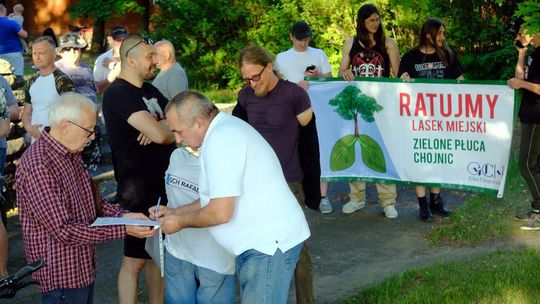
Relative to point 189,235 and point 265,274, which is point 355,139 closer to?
point 189,235

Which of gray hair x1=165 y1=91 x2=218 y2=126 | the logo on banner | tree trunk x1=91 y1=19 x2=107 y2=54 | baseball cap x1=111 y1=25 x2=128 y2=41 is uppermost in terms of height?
gray hair x1=165 y1=91 x2=218 y2=126

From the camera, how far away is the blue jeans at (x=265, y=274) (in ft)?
15.5

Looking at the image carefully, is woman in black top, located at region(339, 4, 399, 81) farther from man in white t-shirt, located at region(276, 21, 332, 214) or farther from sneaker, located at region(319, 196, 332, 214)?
sneaker, located at region(319, 196, 332, 214)

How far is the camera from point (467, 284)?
687cm


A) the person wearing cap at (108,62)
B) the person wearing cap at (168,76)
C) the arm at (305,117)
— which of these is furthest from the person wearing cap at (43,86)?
the arm at (305,117)

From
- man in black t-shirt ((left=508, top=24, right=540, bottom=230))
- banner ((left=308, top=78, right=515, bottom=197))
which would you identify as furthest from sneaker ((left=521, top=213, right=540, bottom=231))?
banner ((left=308, top=78, right=515, bottom=197))

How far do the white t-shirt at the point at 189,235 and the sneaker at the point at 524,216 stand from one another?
436 cm

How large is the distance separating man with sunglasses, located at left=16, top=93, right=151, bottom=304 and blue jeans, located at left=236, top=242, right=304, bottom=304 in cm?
68

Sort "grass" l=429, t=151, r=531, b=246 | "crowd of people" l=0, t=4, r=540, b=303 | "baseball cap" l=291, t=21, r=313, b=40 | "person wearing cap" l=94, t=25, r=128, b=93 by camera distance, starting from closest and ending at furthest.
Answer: "crowd of people" l=0, t=4, r=540, b=303, "grass" l=429, t=151, r=531, b=246, "baseball cap" l=291, t=21, r=313, b=40, "person wearing cap" l=94, t=25, r=128, b=93

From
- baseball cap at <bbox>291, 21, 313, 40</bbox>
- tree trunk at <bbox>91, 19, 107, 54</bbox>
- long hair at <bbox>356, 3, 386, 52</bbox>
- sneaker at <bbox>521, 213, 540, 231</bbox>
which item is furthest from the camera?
Answer: tree trunk at <bbox>91, 19, 107, 54</bbox>

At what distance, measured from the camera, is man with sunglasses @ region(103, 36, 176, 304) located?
6074mm

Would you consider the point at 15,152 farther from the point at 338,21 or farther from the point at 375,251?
the point at 338,21

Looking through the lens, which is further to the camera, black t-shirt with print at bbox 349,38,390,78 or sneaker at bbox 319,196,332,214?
sneaker at bbox 319,196,332,214

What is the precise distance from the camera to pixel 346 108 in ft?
30.7
